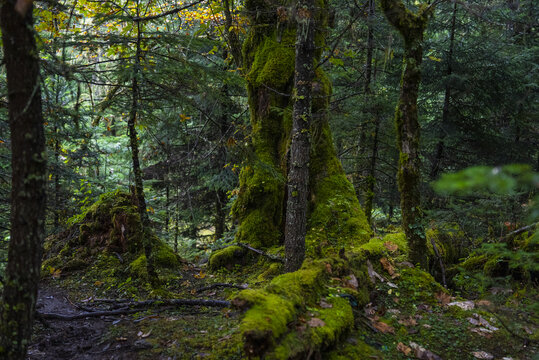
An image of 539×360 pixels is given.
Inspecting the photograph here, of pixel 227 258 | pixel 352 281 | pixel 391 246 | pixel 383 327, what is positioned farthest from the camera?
pixel 227 258

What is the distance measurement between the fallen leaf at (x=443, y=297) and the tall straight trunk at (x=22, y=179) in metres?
5.43

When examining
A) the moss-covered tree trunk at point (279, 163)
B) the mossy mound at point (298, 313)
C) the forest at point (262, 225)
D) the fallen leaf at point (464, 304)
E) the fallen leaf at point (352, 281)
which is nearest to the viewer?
the mossy mound at point (298, 313)

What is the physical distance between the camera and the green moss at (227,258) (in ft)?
24.6

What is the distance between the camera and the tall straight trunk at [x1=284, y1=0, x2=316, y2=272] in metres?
5.36

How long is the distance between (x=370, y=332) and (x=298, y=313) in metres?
1.28

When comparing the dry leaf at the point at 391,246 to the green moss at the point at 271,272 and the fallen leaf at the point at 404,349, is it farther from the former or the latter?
the fallen leaf at the point at 404,349

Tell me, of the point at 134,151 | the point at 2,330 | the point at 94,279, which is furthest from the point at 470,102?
the point at 2,330

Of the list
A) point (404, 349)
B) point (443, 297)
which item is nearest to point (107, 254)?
point (404, 349)

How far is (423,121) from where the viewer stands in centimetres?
1484

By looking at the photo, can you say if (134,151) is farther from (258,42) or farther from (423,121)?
(423,121)

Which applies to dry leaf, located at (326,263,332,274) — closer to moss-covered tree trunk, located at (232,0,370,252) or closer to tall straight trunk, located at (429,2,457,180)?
moss-covered tree trunk, located at (232,0,370,252)

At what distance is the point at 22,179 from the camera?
2.71m

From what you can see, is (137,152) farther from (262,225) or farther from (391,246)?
(391,246)

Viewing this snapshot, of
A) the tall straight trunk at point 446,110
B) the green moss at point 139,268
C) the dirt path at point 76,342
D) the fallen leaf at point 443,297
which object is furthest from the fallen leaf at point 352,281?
the tall straight trunk at point 446,110
